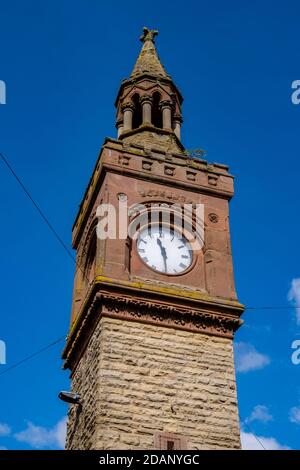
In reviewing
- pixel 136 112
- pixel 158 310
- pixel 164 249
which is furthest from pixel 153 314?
pixel 136 112

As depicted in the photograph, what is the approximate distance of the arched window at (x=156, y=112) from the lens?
2370cm

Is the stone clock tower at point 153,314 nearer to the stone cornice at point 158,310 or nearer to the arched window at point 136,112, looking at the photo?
the stone cornice at point 158,310

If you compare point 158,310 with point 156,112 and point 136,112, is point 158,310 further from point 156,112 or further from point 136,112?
point 156,112

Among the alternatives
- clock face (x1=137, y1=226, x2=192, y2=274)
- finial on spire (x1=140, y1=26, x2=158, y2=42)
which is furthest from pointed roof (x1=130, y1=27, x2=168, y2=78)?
clock face (x1=137, y1=226, x2=192, y2=274)

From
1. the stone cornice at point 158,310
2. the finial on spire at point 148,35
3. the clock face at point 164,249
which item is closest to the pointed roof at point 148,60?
the finial on spire at point 148,35

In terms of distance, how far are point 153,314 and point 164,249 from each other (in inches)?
91.1

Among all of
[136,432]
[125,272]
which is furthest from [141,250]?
[136,432]

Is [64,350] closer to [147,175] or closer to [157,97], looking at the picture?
[147,175]

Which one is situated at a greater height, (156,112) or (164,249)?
(156,112)

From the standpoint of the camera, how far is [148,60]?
85.3 ft

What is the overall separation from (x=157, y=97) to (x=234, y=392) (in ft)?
38.3

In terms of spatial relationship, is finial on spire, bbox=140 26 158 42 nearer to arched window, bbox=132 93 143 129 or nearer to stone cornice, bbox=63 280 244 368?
arched window, bbox=132 93 143 129

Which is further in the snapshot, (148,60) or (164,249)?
(148,60)

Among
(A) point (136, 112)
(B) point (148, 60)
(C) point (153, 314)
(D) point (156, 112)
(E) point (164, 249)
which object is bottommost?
(C) point (153, 314)
